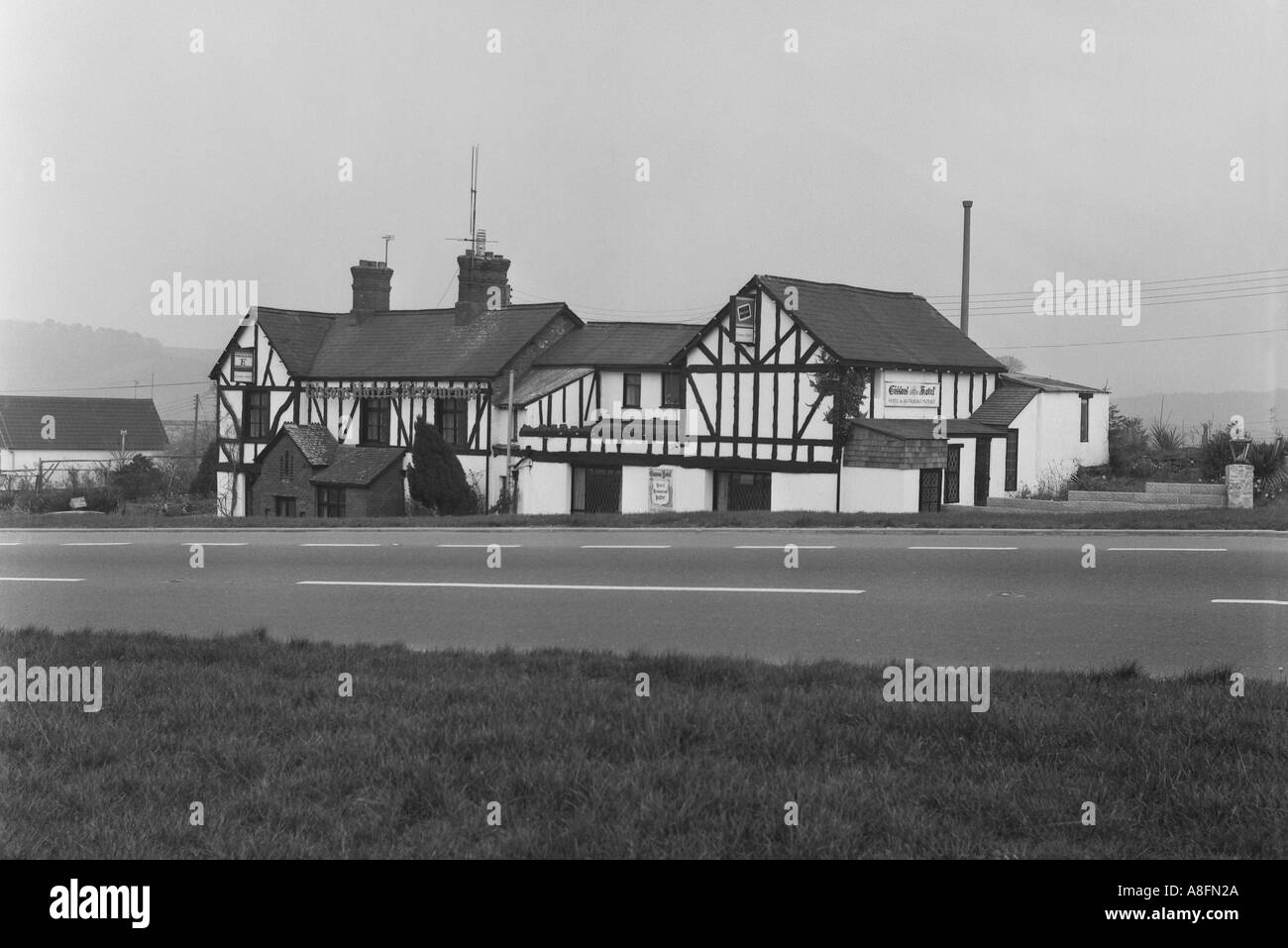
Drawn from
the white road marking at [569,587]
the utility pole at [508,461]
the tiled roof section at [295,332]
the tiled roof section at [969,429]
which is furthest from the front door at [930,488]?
the tiled roof section at [295,332]

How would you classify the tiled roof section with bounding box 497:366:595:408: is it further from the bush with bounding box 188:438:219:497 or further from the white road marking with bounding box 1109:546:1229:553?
the white road marking with bounding box 1109:546:1229:553

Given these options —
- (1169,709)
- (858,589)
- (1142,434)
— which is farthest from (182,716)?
(1142,434)

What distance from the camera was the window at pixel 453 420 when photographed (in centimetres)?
4075

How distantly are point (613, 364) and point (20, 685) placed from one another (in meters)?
31.4

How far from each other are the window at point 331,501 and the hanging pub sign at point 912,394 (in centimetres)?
1753

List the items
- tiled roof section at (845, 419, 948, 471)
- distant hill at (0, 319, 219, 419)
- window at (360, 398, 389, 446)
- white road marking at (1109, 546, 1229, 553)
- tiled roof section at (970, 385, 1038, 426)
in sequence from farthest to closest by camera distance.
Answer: distant hill at (0, 319, 219, 419) → window at (360, 398, 389, 446) → tiled roof section at (970, 385, 1038, 426) → tiled roof section at (845, 419, 948, 471) → white road marking at (1109, 546, 1229, 553)

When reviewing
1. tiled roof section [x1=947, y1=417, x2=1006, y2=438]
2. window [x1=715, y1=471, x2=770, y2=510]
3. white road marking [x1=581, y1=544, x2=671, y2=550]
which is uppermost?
tiled roof section [x1=947, y1=417, x2=1006, y2=438]

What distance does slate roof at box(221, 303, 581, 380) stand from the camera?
41781 mm

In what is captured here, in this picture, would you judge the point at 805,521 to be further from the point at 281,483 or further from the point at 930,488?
the point at 281,483

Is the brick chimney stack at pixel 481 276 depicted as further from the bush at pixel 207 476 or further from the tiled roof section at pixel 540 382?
the bush at pixel 207 476

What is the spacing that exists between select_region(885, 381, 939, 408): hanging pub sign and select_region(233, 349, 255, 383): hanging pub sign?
967 inches

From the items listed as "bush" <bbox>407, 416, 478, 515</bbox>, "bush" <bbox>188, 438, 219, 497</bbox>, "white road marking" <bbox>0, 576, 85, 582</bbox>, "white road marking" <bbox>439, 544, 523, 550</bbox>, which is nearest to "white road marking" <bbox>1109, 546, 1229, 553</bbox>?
"white road marking" <bbox>439, 544, 523, 550</bbox>

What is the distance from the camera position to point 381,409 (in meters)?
42.6

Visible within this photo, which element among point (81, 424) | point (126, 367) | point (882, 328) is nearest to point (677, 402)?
point (882, 328)
